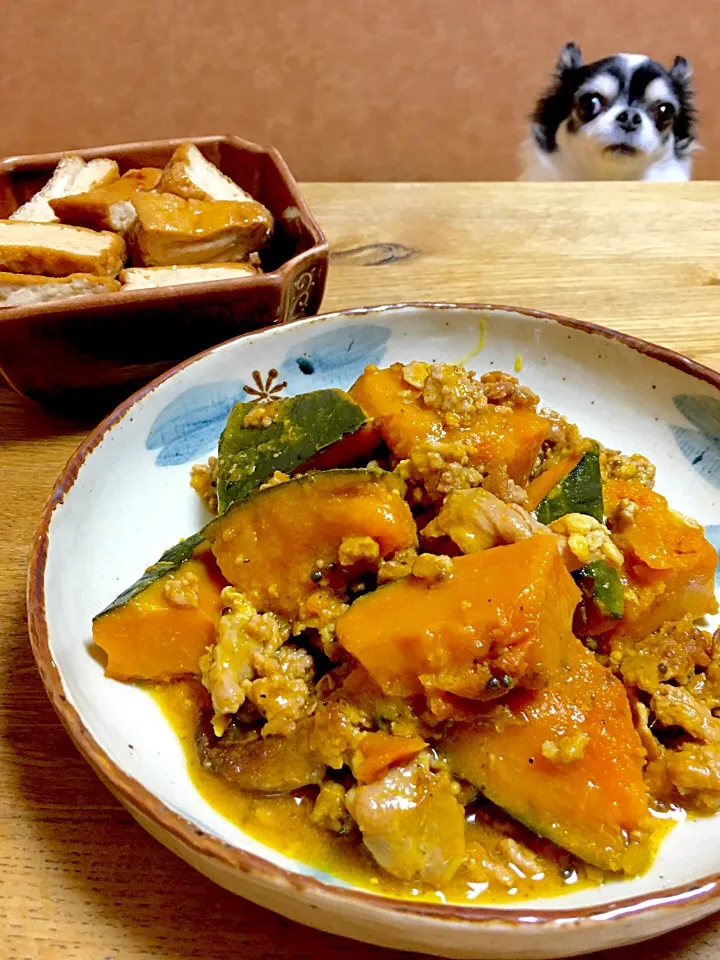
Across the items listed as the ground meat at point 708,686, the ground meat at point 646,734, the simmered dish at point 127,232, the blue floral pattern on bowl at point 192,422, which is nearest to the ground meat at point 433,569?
the ground meat at point 646,734

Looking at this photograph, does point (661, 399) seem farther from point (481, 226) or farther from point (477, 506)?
point (481, 226)

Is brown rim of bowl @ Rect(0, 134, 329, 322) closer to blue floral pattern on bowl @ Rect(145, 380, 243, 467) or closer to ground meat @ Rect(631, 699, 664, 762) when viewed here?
blue floral pattern on bowl @ Rect(145, 380, 243, 467)

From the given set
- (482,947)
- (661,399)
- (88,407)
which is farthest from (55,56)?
(482,947)

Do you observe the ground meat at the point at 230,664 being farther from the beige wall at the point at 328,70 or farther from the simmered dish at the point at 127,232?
the beige wall at the point at 328,70

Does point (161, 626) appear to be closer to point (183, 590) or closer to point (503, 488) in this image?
point (183, 590)

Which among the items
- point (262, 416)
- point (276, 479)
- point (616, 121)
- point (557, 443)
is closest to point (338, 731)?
point (276, 479)

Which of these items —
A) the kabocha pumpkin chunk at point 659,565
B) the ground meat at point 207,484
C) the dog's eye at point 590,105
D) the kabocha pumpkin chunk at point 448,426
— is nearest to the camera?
the kabocha pumpkin chunk at point 659,565

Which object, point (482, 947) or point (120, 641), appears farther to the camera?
point (120, 641)
